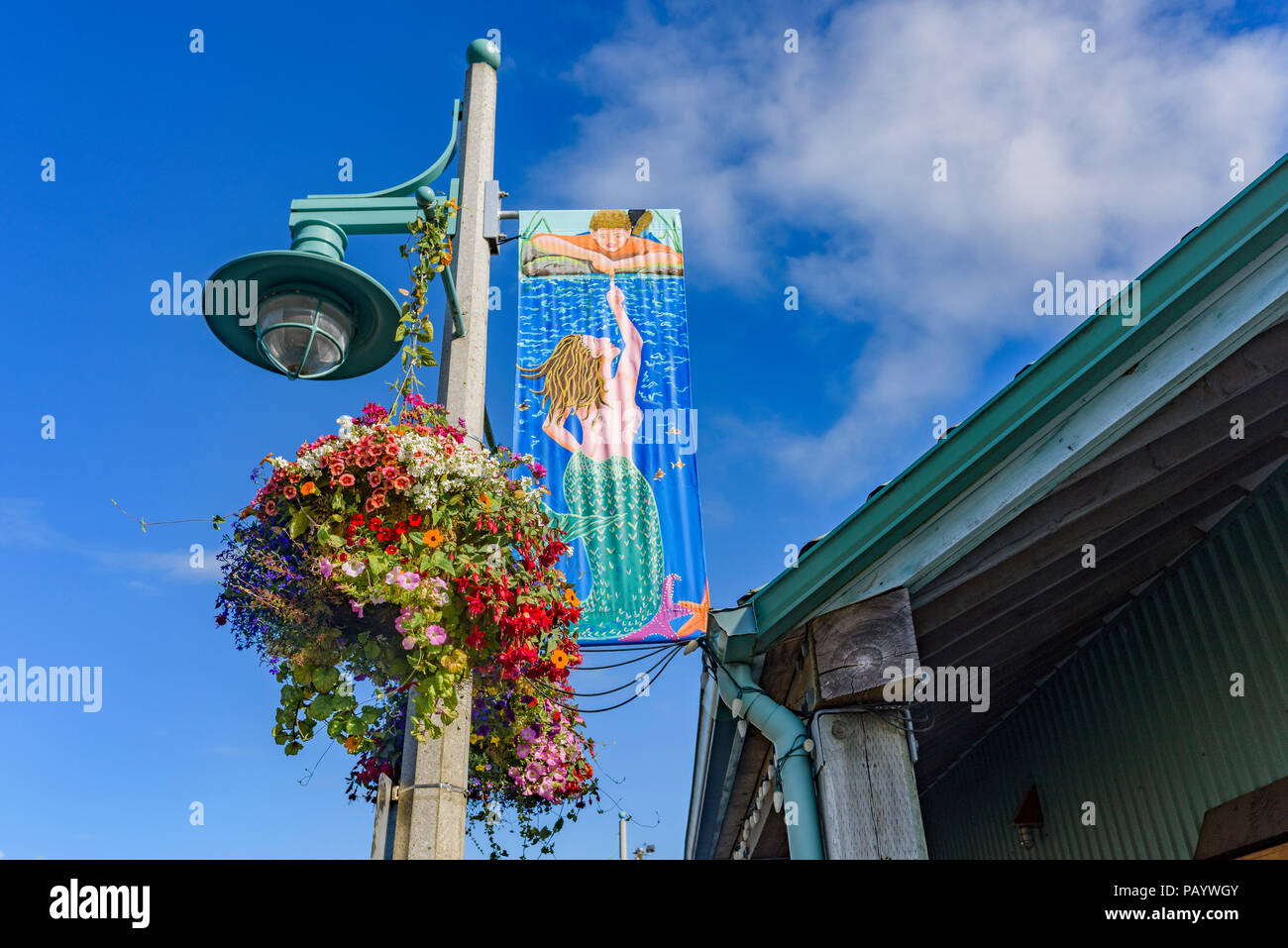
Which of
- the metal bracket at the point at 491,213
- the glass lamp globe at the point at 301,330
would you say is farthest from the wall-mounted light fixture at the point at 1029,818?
the glass lamp globe at the point at 301,330

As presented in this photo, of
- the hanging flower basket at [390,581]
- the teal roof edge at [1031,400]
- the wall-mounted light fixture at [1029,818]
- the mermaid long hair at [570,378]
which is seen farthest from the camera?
the wall-mounted light fixture at [1029,818]

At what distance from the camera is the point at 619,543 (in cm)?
455

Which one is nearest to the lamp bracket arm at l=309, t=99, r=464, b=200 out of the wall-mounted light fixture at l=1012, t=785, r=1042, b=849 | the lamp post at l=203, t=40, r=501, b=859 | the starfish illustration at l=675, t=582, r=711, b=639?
the lamp post at l=203, t=40, r=501, b=859

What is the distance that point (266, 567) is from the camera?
2676mm

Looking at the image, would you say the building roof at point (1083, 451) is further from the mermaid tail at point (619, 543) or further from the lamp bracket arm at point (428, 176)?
the lamp bracket arm at point (428, 176)

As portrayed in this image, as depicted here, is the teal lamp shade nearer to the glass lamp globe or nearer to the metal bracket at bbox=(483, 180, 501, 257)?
the glass lamp globe

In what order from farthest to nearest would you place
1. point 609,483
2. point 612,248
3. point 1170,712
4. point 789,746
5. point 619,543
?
point 1170,712 < point 612,248 < point 609,483 < point 619,543 < point 789,746

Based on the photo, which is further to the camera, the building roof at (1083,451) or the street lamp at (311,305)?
the building roof at (1083,451)

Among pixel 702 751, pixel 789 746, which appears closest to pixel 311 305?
pixel 789 746

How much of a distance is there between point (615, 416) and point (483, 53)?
180 cm

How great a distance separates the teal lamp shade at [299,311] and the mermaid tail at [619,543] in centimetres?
145

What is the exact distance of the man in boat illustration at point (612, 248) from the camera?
4953 mm

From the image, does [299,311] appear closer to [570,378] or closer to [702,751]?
[570,378]

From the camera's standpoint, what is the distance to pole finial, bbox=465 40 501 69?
13.1ft
